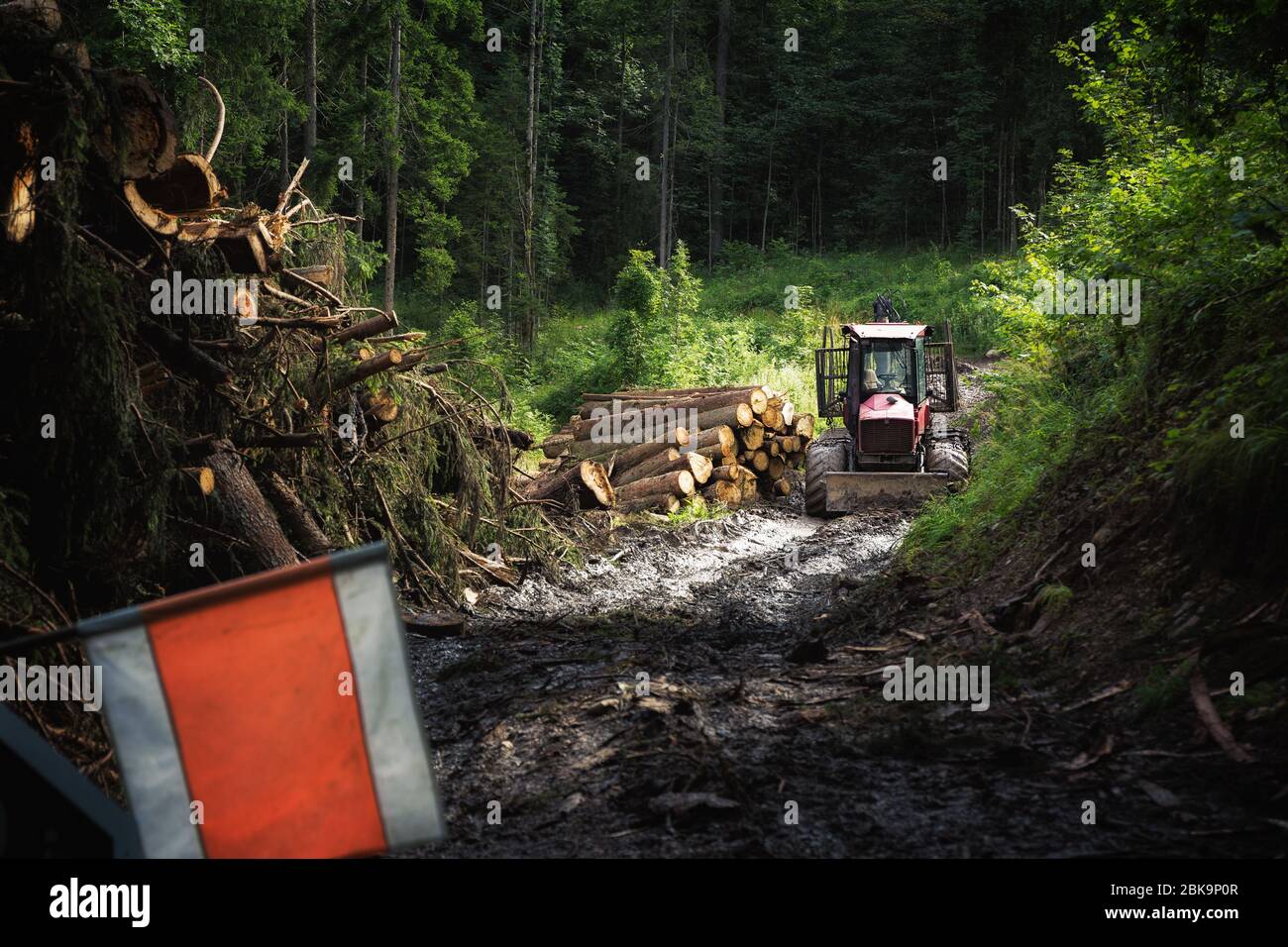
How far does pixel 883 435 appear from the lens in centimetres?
1416

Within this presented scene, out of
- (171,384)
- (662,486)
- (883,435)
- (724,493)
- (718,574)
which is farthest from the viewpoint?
(724,493)

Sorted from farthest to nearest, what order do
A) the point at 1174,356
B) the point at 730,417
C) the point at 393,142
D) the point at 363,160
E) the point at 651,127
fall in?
1. the point at 651,127
2. the point at 393,142
3. the point at 363,160
4. the point at 730,417
5. the point at 1174,356

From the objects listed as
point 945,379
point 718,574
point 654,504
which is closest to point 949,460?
point 945,379

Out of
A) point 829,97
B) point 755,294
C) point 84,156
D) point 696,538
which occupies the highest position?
point 829,97

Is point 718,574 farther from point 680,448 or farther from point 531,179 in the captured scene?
point 531,179

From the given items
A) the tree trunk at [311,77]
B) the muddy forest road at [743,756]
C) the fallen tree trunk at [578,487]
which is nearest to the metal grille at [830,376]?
the fallen tree trunk at [578,487]

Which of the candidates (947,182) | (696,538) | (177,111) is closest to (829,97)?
(947,182)

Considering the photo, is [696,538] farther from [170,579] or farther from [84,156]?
[84,156]

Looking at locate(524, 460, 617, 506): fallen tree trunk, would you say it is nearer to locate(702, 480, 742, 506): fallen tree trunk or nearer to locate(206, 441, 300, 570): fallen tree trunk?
locate(702, 480, 742, 506): fallen tree trunk

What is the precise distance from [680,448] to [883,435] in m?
2.90

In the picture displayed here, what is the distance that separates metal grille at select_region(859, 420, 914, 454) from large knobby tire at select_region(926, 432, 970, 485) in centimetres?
43

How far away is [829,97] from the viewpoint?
49.2 m

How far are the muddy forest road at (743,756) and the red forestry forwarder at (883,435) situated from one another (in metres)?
5.71
